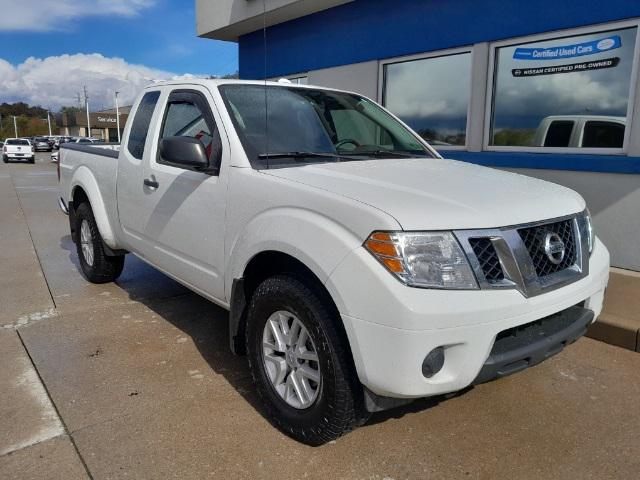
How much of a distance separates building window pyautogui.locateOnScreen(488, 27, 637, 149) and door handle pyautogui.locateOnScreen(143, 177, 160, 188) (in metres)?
4.93

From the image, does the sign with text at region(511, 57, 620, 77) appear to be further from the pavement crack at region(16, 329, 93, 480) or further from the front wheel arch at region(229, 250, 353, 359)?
the pavement crack at region(16, 329, 93, 480)

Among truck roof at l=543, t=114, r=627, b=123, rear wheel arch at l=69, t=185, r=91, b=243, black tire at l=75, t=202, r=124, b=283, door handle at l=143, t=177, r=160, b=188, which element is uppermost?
truck roof at l=543, t=114, r=627, b=123

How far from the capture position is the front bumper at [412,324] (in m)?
2.04

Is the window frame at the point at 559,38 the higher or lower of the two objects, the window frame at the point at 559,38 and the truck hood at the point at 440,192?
the higher

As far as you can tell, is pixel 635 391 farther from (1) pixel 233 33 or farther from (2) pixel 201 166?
(1) pixel 233 33

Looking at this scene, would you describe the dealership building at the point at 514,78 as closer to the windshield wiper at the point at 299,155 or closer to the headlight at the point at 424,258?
the windshield wiper at the point at 299,155

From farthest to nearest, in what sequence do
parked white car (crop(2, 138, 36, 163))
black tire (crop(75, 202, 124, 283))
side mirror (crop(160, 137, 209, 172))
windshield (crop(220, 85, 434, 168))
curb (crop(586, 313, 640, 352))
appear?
parked white car (crop(2, 138, 36, 163)) → black tire (crop(75, 202, 124, 283)) → curb (crop(586, 313, 640, 352)) → windshield (crop(220, 85, 434, 168)) → side mirror (crop(160, 137, 209, 172))

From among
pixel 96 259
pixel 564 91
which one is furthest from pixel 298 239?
pixel 564 91

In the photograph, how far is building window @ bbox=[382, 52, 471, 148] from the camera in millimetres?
7480

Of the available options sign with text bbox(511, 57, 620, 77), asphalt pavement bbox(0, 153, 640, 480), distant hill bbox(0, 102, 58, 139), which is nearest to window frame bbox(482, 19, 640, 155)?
sign with text bbox(511, 57, 620, 77)

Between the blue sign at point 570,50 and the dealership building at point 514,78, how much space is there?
1 cm

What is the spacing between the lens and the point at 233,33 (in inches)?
479

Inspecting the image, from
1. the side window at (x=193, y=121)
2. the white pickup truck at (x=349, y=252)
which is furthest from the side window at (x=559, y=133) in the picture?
the side window at (x=193, y=121)

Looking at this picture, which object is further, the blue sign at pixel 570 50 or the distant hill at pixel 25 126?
the distant hill at pixel 25 126
